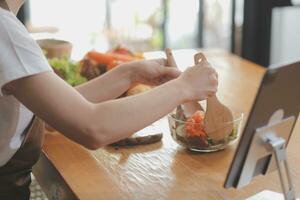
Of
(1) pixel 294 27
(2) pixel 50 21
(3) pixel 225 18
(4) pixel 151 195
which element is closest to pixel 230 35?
(3) pixel 225 18

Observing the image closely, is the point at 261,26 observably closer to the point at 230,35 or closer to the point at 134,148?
the point at 230,35

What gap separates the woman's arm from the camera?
1.03 m

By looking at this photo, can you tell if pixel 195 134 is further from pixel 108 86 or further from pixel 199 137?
pixel 108 86

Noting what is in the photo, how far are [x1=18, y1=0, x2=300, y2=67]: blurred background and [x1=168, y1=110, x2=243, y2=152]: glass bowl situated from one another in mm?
2526

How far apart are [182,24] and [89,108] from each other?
3.16m

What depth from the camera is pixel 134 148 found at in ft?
4.62

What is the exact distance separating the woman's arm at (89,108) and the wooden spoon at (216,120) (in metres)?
0.18

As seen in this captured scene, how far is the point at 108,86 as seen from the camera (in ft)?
4.75

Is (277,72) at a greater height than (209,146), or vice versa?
(277,72)

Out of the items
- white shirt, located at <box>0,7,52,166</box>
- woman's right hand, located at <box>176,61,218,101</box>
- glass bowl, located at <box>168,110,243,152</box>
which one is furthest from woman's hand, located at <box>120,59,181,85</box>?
white shirt, located at <box>0,7,52,166</box>

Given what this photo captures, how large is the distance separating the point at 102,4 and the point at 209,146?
112 inches

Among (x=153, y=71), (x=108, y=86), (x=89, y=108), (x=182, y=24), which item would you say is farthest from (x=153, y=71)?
(x=182, y=24)

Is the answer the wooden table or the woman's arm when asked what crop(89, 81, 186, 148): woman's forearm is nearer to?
the woman's arm

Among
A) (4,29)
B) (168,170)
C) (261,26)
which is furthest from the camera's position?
(261,26)
